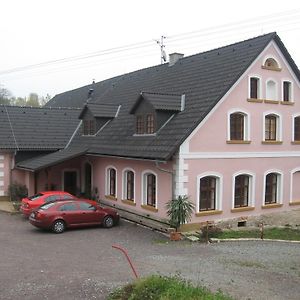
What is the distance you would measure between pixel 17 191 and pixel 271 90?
16.2 meters

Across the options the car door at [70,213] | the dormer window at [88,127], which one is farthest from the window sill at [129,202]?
the dormer window at [88,127]

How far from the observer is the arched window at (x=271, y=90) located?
22112 millimetres

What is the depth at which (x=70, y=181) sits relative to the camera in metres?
29.0

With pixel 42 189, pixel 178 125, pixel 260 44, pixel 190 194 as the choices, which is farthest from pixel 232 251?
pixel 42 189

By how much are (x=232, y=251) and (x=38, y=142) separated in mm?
17032

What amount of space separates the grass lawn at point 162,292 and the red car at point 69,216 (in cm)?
916

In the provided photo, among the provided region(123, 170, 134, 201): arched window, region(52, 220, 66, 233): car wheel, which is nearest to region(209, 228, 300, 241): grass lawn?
region(123, 170, 134, 201): arched window

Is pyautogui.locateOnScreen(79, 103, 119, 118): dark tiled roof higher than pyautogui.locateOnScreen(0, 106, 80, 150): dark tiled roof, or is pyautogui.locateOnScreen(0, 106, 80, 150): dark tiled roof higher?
pyautogui.locateOnScreen(79, 103, 119, 118): dark tiled roof

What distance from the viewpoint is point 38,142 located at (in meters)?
29.1

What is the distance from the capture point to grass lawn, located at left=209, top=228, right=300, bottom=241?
18969 millimetres

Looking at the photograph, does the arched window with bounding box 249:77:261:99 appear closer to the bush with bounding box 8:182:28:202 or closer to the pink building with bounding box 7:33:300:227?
the pink building with bounding box 7:33:300:227

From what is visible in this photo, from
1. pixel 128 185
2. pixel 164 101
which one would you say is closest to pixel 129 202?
pixel 128 185

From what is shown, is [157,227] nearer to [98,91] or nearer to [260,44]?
[260,44]

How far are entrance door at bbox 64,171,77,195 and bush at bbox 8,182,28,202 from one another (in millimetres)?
2587
